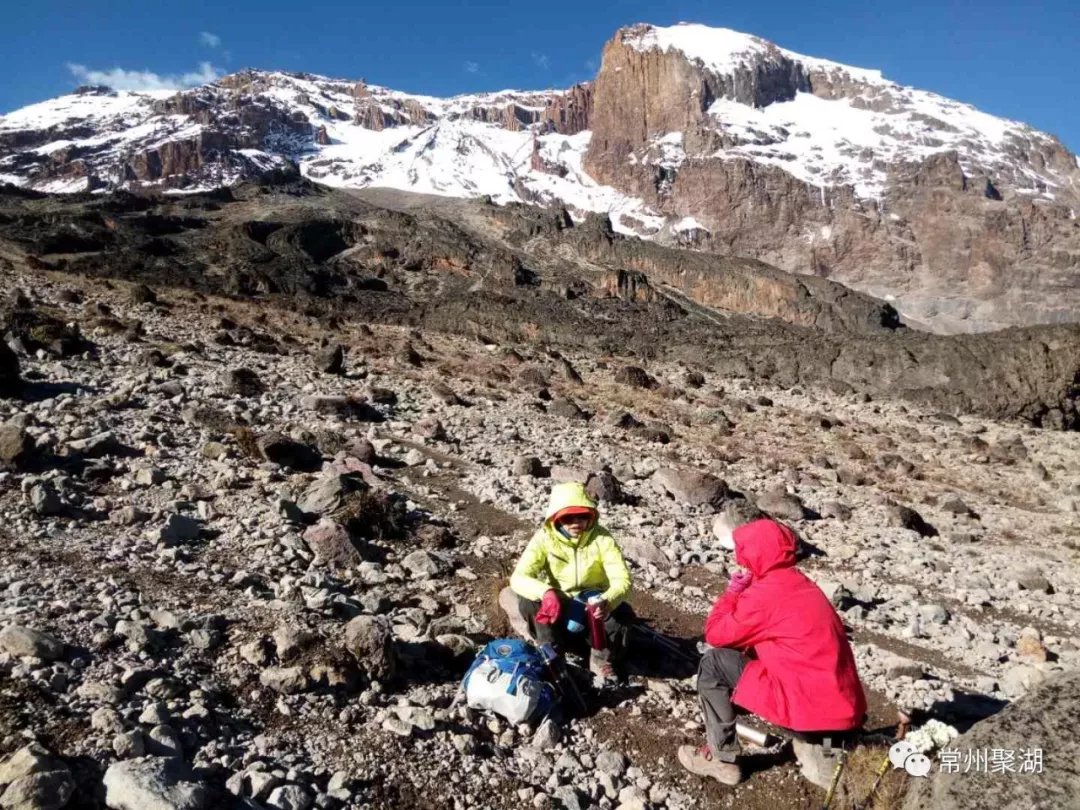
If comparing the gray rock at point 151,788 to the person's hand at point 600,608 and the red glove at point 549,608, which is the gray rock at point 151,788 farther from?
the person's hand at point 600,608

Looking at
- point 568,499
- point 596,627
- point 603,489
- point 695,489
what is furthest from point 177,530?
point 695,489

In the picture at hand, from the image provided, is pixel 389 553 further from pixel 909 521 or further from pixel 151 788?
pixel 909 521

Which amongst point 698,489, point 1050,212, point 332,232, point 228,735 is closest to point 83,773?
point 228,735

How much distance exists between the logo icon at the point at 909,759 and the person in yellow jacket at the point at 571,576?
7.04ft

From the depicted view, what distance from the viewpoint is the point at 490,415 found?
617 inches

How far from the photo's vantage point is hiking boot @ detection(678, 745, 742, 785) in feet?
16.2

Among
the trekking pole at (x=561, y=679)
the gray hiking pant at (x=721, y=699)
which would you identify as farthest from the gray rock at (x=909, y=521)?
the trekking pole at (x=561, y=679)

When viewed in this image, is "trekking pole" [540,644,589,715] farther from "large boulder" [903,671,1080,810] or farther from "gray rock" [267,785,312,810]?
"large boulder" [903,671,1080,810]

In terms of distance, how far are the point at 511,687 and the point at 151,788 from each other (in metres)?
2.38

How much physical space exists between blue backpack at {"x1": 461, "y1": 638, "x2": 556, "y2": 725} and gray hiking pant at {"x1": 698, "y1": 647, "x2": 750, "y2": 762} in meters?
1.17

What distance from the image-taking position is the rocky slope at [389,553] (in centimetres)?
457

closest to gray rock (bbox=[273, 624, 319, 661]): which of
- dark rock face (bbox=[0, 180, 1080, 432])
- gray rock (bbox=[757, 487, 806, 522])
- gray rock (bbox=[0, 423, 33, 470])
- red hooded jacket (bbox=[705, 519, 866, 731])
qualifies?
red hooded jacket (bbox=[705, 519, 866, 731])

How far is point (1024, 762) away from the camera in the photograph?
3791 millimetres

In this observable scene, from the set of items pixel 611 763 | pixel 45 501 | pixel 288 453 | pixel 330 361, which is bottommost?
pixel 611 763
